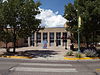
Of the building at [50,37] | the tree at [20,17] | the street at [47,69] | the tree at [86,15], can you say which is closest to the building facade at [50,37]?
the building at [50,37]

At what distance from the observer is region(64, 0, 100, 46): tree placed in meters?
19.2

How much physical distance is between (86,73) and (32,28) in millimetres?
11655

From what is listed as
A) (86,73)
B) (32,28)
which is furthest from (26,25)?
(86,73)

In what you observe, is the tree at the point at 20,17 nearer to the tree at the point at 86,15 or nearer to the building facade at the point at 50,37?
the tree at the point at 86,15

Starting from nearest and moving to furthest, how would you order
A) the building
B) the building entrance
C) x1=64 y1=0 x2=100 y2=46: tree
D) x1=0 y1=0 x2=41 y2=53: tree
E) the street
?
the street, x1=0 y1=0 x2=41 y2=53: tree, x1=64 y1=0 x2=100 y2=46: tree, the building, the building entrance

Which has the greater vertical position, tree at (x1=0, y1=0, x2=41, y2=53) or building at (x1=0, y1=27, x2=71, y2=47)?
tree at (x1=0, y1=0, x2=41, y2=53)

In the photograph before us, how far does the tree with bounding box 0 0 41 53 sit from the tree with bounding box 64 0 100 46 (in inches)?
160

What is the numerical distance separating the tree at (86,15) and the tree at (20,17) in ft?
13.4

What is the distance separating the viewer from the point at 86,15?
744 inches

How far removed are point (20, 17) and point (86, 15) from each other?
7.27m

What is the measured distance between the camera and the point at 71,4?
859 inches

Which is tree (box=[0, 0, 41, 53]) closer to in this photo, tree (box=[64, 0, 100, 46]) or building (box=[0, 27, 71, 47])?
tree (box=[64, 0, 100, 46])

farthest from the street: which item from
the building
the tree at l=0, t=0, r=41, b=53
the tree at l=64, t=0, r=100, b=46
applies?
the building

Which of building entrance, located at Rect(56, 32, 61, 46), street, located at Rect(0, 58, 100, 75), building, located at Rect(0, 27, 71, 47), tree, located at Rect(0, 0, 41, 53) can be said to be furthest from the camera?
building entrance, located at Rect(56, 32, 61, 46)
